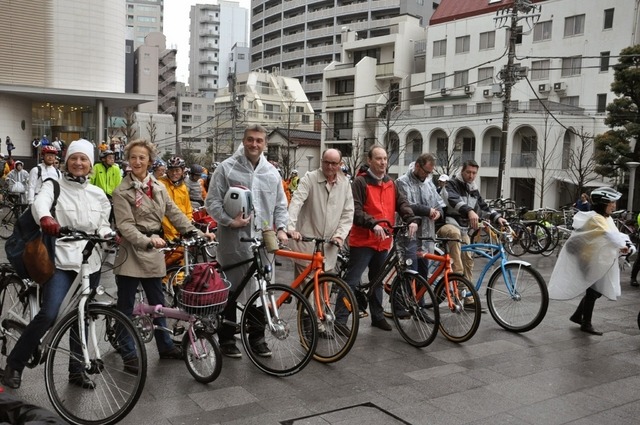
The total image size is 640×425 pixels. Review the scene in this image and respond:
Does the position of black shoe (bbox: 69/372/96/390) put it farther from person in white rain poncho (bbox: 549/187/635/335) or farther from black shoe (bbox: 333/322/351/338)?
person in white rain poncho (bbox: 549/187/635/335)

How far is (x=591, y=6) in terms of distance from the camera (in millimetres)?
→ 35625

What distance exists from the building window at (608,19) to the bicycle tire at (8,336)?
126 feet

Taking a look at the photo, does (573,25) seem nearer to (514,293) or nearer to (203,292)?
(514,293)

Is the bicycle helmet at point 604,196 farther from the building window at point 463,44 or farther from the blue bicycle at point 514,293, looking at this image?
the building window at point 463,44

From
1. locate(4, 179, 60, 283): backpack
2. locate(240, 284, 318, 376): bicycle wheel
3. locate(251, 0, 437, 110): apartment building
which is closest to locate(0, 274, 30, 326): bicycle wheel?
locate(4, 179, 60, 283): backpack

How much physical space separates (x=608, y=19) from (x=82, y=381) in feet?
128

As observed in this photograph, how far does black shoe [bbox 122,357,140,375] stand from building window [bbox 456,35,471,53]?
4247 cm

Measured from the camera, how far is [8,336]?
14.7ft

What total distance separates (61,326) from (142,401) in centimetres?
85

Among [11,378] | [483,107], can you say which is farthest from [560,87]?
[11,378]

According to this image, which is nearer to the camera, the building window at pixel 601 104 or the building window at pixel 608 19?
the building window at pixel 601 104

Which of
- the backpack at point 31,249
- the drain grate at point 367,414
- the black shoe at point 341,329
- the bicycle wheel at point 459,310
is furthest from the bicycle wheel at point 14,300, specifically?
the bicycle wheel at point 459,310

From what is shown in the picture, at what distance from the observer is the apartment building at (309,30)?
65.9 m

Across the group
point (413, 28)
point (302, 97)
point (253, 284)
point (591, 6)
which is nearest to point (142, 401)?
point (253, 284)
